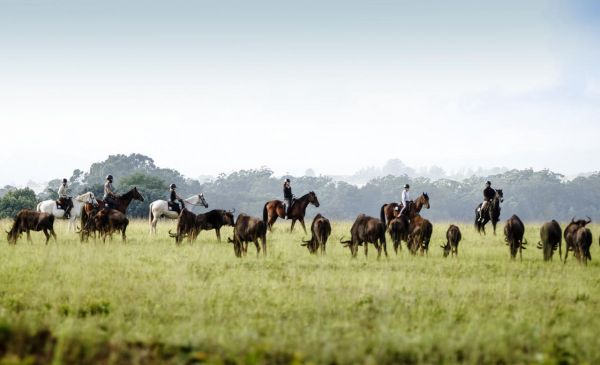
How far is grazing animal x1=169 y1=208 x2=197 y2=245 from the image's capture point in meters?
24.1

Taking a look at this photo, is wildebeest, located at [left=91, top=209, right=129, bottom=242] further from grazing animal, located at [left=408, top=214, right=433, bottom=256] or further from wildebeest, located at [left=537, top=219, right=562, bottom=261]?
wildebeest, located at [left=537, top=219, right=562, bottom=261]

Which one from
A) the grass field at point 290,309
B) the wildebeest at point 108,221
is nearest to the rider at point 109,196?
the wildebeest at point 108,221

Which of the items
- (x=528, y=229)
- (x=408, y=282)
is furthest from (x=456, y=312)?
(x=528, y=229)

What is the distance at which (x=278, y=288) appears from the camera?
1408 cm

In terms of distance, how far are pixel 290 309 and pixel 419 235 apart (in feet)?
33.9

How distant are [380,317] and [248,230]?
937cm

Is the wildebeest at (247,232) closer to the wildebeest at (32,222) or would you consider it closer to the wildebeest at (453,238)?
the wildebeest at (453,238)

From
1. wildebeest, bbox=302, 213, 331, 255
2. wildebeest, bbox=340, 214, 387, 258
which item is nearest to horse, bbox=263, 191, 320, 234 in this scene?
wildebeest, bbox=302, 213, 331, 255

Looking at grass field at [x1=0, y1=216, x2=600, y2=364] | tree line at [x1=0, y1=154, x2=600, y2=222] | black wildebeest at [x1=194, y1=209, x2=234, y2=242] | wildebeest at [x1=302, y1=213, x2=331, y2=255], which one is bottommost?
grass field at [x1=0, y1=216, x2=600, y2=364]

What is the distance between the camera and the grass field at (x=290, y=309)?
27.9 feet

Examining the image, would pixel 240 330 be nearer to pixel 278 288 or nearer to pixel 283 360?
pixel 283 360

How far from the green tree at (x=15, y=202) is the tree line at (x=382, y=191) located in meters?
35.1

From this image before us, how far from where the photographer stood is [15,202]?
163 ft

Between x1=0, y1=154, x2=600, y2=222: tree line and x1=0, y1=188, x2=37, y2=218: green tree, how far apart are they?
35.1 metres
